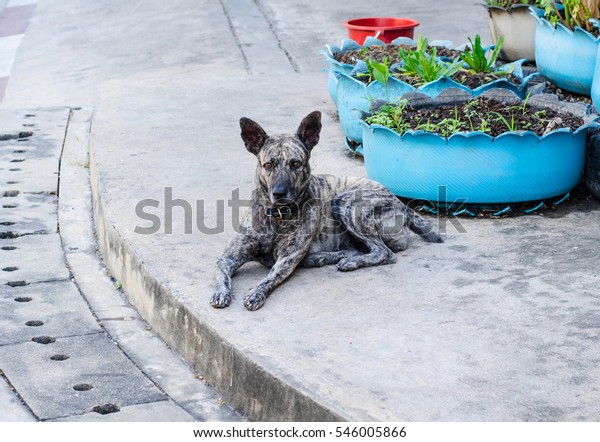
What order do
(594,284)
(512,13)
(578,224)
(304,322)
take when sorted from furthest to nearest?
(512,13) < (578,224) < (594,284) < (304,322)

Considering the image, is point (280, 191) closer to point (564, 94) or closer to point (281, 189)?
point (281, 189)

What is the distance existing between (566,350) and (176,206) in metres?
2.72

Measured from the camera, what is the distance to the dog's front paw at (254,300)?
4445 mm

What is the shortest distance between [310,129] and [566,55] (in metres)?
2.71

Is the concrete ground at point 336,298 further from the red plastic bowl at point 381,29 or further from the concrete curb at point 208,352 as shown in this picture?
the red plastic bowl at point 381,29

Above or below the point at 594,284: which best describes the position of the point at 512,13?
above

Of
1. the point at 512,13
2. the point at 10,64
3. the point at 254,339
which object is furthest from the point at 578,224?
the point at 10,64

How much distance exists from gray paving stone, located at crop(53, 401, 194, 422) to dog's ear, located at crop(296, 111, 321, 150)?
1529 mm

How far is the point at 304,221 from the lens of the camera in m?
4.95

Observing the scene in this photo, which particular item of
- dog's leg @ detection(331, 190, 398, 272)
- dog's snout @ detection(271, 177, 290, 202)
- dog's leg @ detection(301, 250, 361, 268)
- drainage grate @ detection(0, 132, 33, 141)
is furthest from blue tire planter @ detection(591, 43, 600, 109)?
drainage grate @ detection(0, 132, 33, 141)

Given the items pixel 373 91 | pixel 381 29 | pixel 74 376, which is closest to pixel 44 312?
pixel 74 376

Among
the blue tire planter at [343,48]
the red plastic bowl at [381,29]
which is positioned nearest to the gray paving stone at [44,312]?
the blue tire planter at [343,48]
